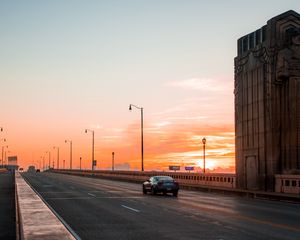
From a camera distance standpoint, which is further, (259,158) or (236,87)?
(236,87)

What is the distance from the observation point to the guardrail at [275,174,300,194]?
32.1 m

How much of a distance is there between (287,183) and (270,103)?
6316 mm

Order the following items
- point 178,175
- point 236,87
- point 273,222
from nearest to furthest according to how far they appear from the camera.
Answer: point 273,222, point 236,87, point 178,175

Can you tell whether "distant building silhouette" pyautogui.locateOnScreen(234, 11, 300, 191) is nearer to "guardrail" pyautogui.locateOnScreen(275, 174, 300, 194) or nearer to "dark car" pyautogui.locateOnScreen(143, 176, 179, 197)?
"guardrail" pyautogui.locateOnScreen(275, 174, 300, 194)

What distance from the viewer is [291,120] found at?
35625 mm

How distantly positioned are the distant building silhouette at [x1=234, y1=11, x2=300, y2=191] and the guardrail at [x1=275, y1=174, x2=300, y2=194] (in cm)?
77

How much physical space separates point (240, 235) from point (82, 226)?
5520 mm

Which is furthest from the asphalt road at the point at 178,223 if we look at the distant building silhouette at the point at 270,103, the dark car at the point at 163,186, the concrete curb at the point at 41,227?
the distant building silhouette at the point at 270,103

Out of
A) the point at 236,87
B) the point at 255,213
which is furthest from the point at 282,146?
the point at 255,213

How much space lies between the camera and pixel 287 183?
33938mm

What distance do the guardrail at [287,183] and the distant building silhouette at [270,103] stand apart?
30.3 inches

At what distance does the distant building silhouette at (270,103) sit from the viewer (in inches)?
1399

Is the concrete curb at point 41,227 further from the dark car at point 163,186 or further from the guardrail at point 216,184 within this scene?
the dark car at point 163,186

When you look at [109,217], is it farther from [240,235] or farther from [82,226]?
[240,235]
